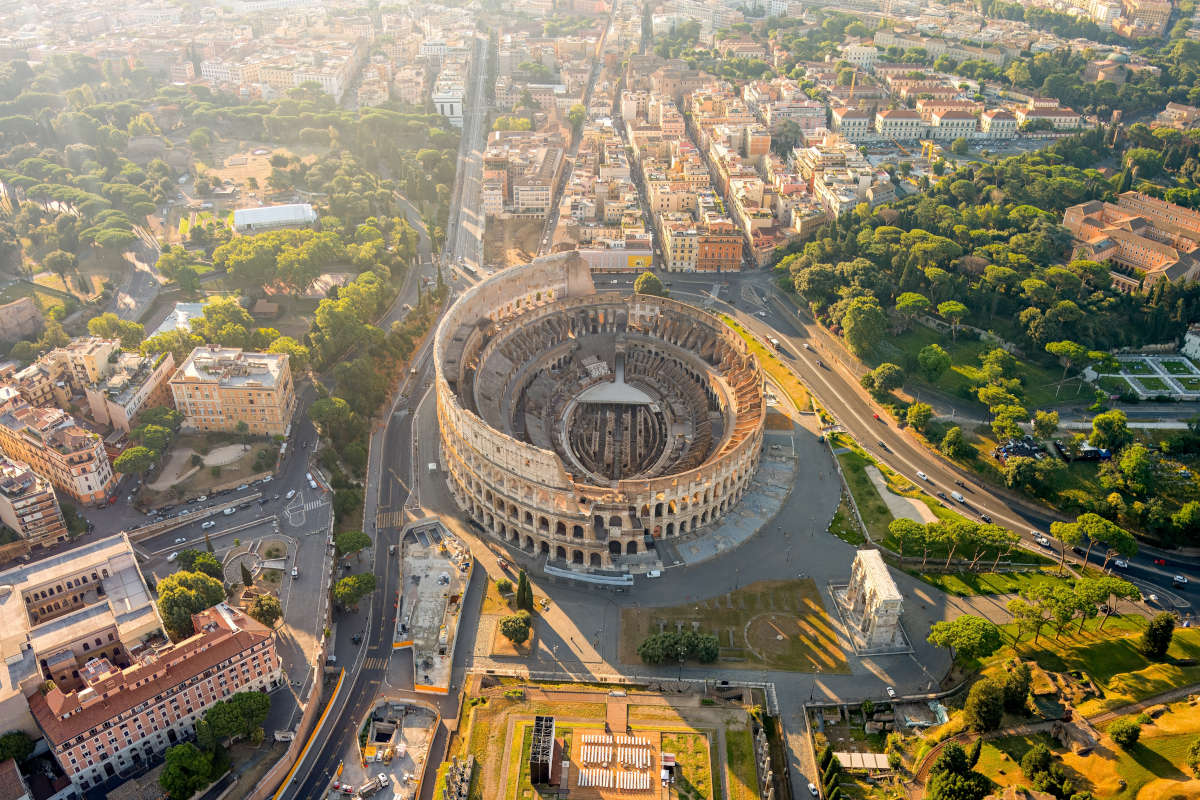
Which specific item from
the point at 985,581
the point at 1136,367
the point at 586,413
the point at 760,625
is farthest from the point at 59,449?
the point at 1136,367

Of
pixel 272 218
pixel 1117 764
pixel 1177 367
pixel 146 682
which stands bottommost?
pixel 1117 764

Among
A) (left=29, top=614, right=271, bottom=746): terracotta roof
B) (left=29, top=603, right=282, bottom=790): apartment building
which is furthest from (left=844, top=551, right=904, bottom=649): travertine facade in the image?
(left=29, top=614, right=271, bottom=746): terracotta roof

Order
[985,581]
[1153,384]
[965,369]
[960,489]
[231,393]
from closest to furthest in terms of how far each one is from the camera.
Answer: [985,581]
[960,489]
[231,393]
[1153,384]
[965,369]

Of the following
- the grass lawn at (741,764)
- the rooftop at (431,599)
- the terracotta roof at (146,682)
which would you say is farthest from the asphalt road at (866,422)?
the terracotta roof at (146,682)

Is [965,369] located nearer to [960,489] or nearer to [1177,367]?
[960,489]

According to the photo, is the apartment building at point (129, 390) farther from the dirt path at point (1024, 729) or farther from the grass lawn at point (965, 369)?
the grass lawn at point (965, 369)

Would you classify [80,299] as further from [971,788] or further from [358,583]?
[971,788]
